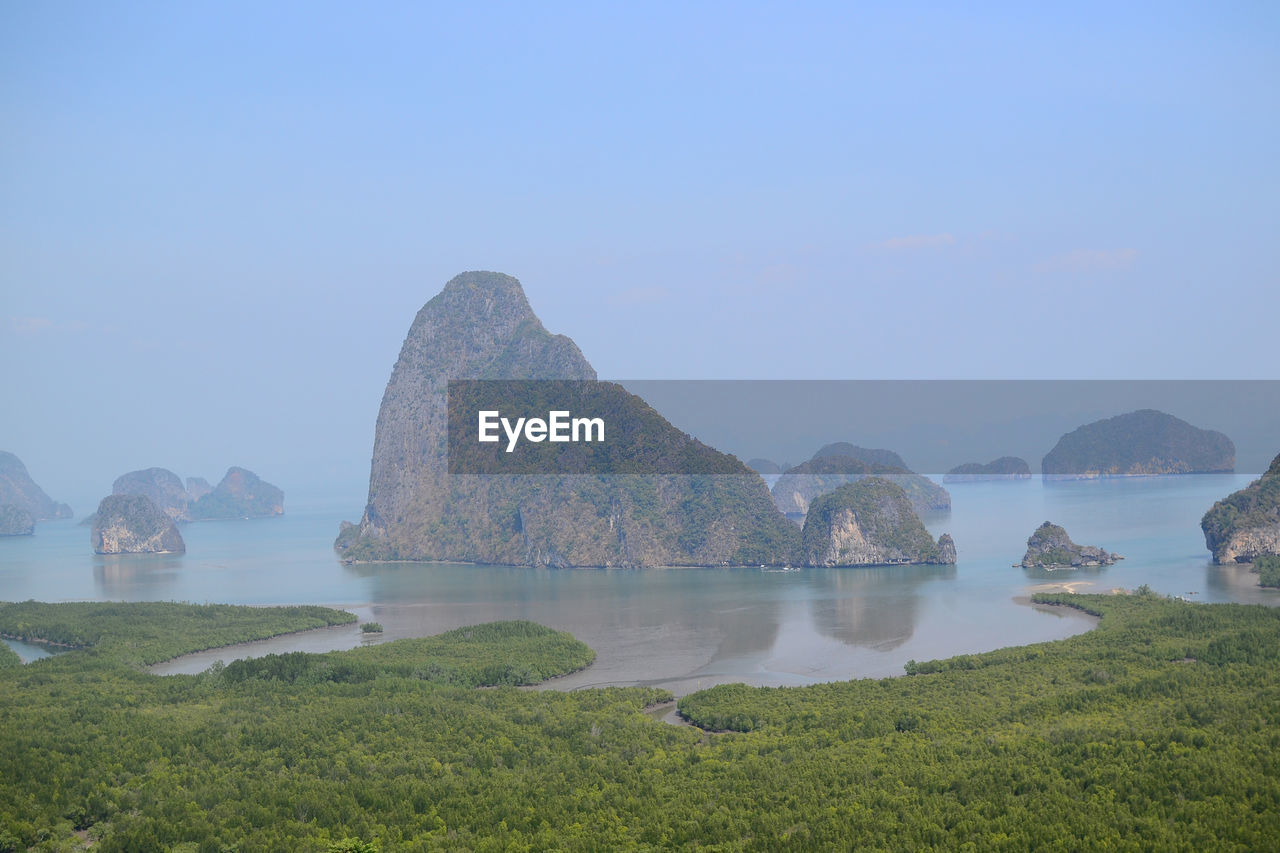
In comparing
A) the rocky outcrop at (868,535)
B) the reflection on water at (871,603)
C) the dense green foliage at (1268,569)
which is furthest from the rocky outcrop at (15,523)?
the dense green foliage at (1268,569)

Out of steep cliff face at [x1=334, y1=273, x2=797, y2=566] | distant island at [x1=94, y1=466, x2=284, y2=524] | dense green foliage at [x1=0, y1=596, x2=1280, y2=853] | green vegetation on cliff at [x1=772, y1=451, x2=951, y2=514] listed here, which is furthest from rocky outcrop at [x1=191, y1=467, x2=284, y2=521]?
dense green foliage at [x1=0, y1=596, x2=1280, y2=853]

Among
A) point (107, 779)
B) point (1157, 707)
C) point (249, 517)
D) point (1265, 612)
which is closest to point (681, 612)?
point (1265, 612)

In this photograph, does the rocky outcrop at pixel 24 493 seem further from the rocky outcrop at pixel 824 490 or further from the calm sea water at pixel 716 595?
the rocky outcrop at pixel 824 490

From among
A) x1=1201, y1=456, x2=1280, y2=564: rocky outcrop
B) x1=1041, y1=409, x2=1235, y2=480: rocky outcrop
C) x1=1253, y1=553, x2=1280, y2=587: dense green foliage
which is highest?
x1=1041, y1=409, x2=1235, y2=480: rocky outcrop

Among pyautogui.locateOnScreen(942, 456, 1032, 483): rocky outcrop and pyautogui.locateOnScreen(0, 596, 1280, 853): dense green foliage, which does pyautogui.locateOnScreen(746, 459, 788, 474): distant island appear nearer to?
pyautogui.locateOnScreen(942, 456, 1032, 483): rocky outcrop

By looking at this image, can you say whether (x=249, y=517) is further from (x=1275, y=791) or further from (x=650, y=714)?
(x=1275, y=791)

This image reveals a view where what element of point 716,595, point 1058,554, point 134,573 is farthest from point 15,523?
point 1058,554

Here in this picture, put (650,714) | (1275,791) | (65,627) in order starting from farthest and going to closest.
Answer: (65,627)
(650,714)
(1275,791)
